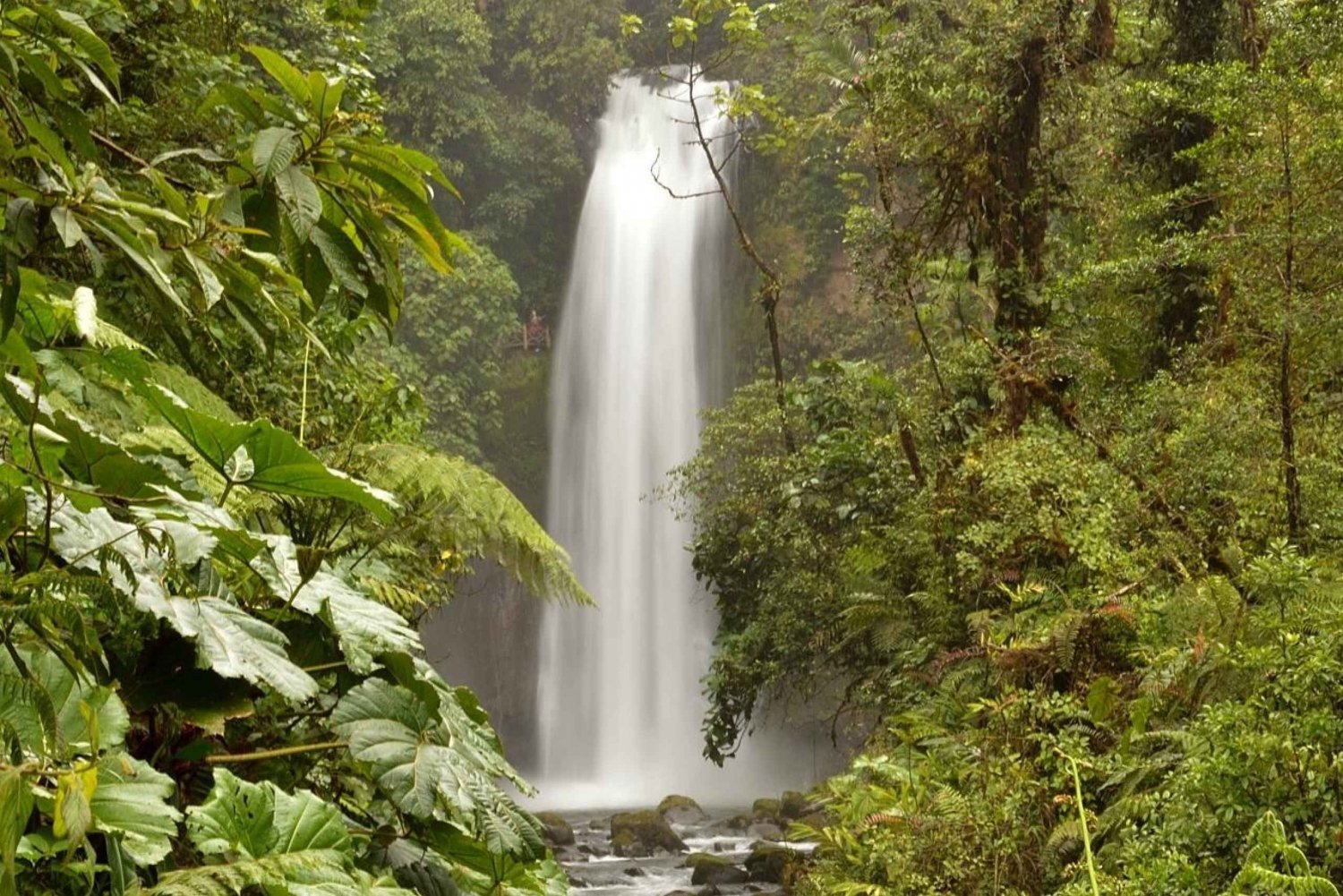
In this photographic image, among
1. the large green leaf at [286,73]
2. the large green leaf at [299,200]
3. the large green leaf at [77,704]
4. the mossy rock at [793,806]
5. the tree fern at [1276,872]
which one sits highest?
the large green leaf at [286,73]

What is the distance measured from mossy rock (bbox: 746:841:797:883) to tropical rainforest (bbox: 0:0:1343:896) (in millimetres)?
1646

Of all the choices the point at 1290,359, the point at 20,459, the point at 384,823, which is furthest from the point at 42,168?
the point at 1290,359

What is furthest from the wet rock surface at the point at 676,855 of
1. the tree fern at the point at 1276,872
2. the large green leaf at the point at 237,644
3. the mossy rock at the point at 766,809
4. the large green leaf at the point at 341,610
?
the large green leaf at the point at 237,644

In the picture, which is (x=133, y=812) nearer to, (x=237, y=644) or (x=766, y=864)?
(x=237, y=644)

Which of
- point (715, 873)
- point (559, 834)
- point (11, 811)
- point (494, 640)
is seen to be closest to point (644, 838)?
point (559, 834)

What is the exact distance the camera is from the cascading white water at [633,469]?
20844mm

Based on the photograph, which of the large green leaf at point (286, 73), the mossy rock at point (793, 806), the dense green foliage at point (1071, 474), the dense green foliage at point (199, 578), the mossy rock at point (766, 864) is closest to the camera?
the dense green foliage at point (199, 578)

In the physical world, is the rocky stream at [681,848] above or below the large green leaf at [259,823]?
below

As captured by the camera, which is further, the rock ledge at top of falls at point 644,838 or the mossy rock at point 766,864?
the rock ledge at top of falls at point 644,838

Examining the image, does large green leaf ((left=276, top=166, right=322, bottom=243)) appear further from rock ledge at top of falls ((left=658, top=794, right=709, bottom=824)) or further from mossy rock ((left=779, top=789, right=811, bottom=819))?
rock ledge at top of falls ((left=658, top=794, right=709, bottom=824))

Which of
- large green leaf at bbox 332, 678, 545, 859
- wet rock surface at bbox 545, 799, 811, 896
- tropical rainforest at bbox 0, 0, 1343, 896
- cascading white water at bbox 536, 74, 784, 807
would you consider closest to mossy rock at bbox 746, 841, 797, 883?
wet rock surface at bbox 545, 799, 811, 896

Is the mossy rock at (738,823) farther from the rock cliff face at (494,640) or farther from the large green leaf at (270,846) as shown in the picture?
the large green leaf at (270,846)

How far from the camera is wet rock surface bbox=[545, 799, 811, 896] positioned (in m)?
11.8

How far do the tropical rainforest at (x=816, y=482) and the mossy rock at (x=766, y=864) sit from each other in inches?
64.8
